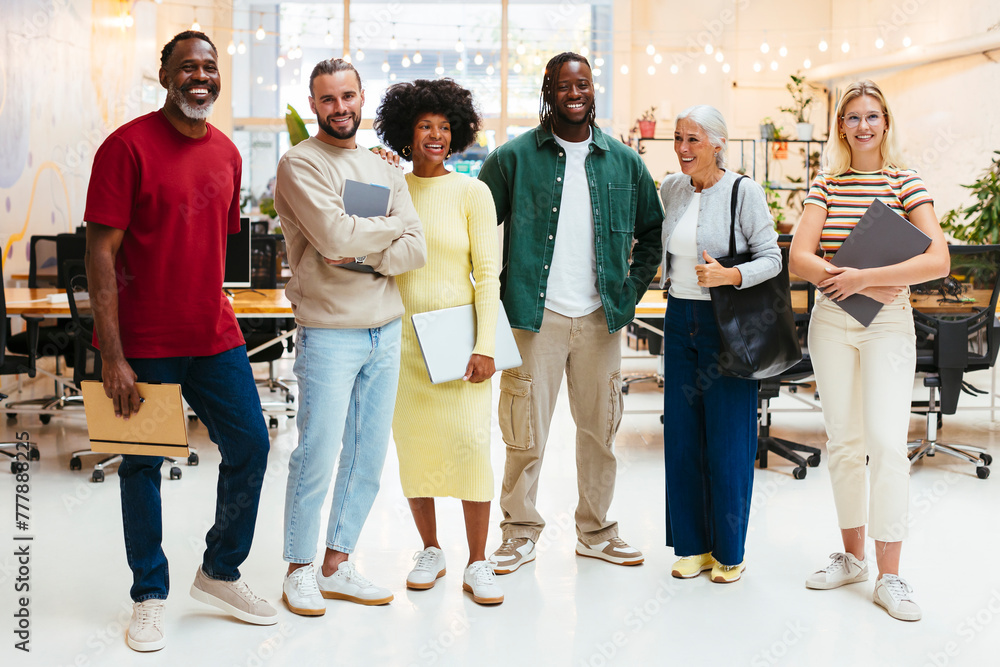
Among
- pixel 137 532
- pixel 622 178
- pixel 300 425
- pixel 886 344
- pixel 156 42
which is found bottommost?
pixel 137 532

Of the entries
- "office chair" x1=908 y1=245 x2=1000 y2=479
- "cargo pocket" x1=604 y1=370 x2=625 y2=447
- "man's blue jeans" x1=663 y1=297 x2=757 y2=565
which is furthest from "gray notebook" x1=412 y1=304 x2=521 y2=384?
"office chair" x1=908 y1=245 x2=1000 y2=479

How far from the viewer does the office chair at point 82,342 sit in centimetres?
377

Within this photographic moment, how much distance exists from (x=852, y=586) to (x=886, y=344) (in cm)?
80

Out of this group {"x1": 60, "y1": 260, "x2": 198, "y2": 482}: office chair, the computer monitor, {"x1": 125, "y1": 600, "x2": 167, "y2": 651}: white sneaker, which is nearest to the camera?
{"x1": 125, "y1": 600, "x2": 167, "y2": 651}: white sneaker

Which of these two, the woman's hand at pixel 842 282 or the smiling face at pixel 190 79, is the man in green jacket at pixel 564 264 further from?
the smiling face at pixel 190 79

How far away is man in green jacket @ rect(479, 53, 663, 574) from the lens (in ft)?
8.77

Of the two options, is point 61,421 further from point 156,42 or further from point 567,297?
point 156,42

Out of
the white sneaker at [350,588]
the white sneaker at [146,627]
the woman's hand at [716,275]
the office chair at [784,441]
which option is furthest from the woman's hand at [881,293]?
the white sneaker at [146,627]

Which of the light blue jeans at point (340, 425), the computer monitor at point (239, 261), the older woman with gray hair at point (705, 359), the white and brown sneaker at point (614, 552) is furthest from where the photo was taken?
the computer monitor at point (239, 261)

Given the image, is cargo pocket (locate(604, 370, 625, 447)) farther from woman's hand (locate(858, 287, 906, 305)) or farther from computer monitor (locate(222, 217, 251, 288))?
computer monitor (locate(222, 217, 251, 288))

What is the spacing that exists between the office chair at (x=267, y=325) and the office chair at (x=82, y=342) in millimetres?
831

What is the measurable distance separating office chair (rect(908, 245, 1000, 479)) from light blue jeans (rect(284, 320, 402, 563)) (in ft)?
9.05

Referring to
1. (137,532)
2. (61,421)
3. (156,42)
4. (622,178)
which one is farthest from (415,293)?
(156,42)

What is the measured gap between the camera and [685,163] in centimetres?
258
